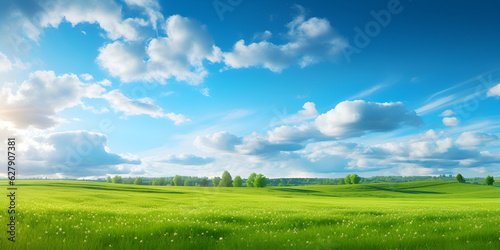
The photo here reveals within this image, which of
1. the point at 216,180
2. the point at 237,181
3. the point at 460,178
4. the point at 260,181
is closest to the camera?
the point at 260,181

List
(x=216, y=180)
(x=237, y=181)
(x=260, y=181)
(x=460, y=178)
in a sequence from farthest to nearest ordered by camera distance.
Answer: (x=216, y=180) → (x=460, y=178) → (x=237, y=181) → (x=260, y=181)

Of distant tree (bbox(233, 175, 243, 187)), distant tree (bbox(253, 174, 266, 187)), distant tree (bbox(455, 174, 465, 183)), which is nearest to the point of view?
distant tree (bbox(253, 174, 266, 187))

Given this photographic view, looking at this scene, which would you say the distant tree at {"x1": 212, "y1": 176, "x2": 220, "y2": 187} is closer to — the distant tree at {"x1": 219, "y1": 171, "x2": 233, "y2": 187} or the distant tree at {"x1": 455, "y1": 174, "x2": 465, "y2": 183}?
the distant tree at {"x1": 219, "y1": 171, "x2": 233, "y2": 187}

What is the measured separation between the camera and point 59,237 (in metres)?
8.80

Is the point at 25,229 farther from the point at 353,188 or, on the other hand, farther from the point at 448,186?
the point at 448,186

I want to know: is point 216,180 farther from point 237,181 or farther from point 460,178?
point 460,178

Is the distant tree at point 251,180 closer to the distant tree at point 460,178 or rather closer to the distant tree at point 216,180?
the distant tree at point 216,180

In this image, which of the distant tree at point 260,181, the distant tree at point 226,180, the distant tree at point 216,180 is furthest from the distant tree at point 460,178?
the distant tree at point 216,180

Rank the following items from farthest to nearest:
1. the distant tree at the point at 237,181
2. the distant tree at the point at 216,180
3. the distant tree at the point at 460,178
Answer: the distant tree at the point at 216,180 < the distant tree at the point at 460,178 < the distant tree at the point at 237,181

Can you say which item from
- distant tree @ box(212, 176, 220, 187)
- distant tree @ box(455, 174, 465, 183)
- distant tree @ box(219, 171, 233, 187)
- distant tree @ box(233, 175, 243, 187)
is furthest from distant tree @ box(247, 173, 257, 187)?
distant tree @ box(455, 174, 465, 183)

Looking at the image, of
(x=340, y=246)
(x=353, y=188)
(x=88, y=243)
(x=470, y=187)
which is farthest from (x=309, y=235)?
(x=470, y=187)

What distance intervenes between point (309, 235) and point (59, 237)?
7.92 meters

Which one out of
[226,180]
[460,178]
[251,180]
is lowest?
[460,178]

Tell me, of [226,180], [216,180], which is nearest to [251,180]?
[226,180]
